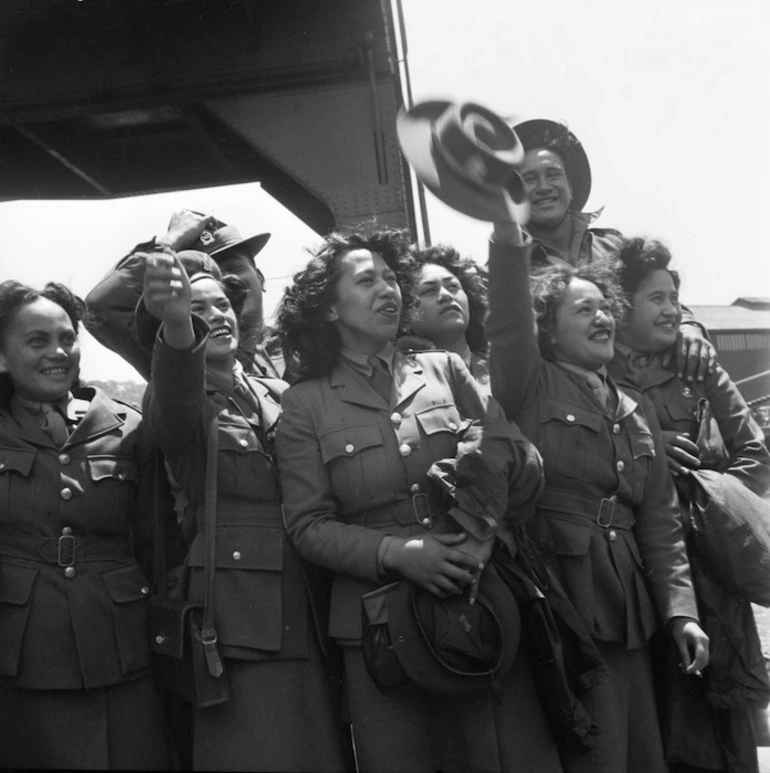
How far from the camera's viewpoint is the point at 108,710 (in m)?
2.73

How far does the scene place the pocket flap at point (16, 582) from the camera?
106 inches

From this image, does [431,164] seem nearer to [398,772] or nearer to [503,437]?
[503,437]

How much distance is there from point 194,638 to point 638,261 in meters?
2.00

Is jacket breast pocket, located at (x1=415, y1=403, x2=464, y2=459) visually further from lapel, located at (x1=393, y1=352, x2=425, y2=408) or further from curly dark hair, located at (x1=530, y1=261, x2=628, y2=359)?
curly dark hair, located at (x1=530, y1=261, x2=628, y2=359)

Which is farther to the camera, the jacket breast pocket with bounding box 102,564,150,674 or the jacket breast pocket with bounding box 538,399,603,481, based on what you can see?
the jacket breast pocket with bounding box 538,399,603,481

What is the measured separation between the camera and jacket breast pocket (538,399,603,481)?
2896 mm

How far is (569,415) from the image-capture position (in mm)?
2941

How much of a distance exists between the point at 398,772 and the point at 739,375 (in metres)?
12.1

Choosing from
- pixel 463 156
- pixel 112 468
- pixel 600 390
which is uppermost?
pixel 463 156

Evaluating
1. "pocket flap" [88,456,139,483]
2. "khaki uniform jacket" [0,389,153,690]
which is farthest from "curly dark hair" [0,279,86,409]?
"pocket flap" [88,456,139,483]

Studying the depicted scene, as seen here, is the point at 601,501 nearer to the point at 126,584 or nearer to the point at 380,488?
the point at 380,488

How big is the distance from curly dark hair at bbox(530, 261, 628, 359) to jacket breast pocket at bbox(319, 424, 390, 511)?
77cm

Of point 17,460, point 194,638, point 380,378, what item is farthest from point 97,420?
point 380,378

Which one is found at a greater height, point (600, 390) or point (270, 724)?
point (600, 390)
